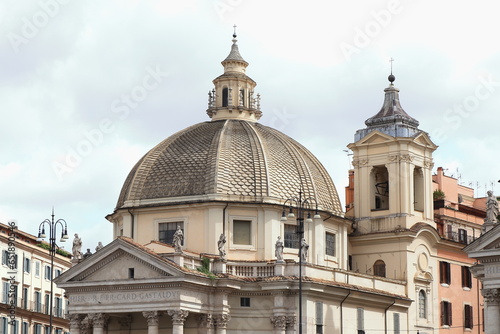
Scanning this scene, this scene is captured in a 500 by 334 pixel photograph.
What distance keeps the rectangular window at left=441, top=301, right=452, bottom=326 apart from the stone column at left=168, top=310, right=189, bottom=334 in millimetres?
20876

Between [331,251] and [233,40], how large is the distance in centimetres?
1630

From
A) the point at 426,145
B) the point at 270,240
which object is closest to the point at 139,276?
the point at 270,240

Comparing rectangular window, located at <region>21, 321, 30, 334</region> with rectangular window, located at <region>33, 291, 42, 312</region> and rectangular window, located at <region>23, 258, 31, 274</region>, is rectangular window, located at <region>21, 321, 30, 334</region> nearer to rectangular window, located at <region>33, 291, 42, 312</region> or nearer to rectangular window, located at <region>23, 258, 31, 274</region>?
rectangular window, located at <region>33, 291, 42, 312</region>

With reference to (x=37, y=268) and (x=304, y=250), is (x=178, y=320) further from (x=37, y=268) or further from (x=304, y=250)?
(x=37, y=268)

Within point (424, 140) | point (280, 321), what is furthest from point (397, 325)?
point (424, 140)

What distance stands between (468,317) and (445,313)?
2676mm

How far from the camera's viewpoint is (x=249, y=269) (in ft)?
217

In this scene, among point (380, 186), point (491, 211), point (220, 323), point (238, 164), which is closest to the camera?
point (491, 211)

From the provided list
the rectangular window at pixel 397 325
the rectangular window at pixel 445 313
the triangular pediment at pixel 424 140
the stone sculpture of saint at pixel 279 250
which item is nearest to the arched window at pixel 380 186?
the triangular pediment at pixel 424 140

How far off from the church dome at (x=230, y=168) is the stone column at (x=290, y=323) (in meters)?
7.25

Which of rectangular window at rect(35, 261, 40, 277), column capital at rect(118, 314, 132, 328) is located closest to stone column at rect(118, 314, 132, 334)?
column capital at rect(118, 314, 132, 328)

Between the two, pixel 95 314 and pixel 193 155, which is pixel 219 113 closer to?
pixel 193 155

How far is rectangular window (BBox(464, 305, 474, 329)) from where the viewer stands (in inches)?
3036

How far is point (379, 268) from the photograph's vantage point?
74125 mm
